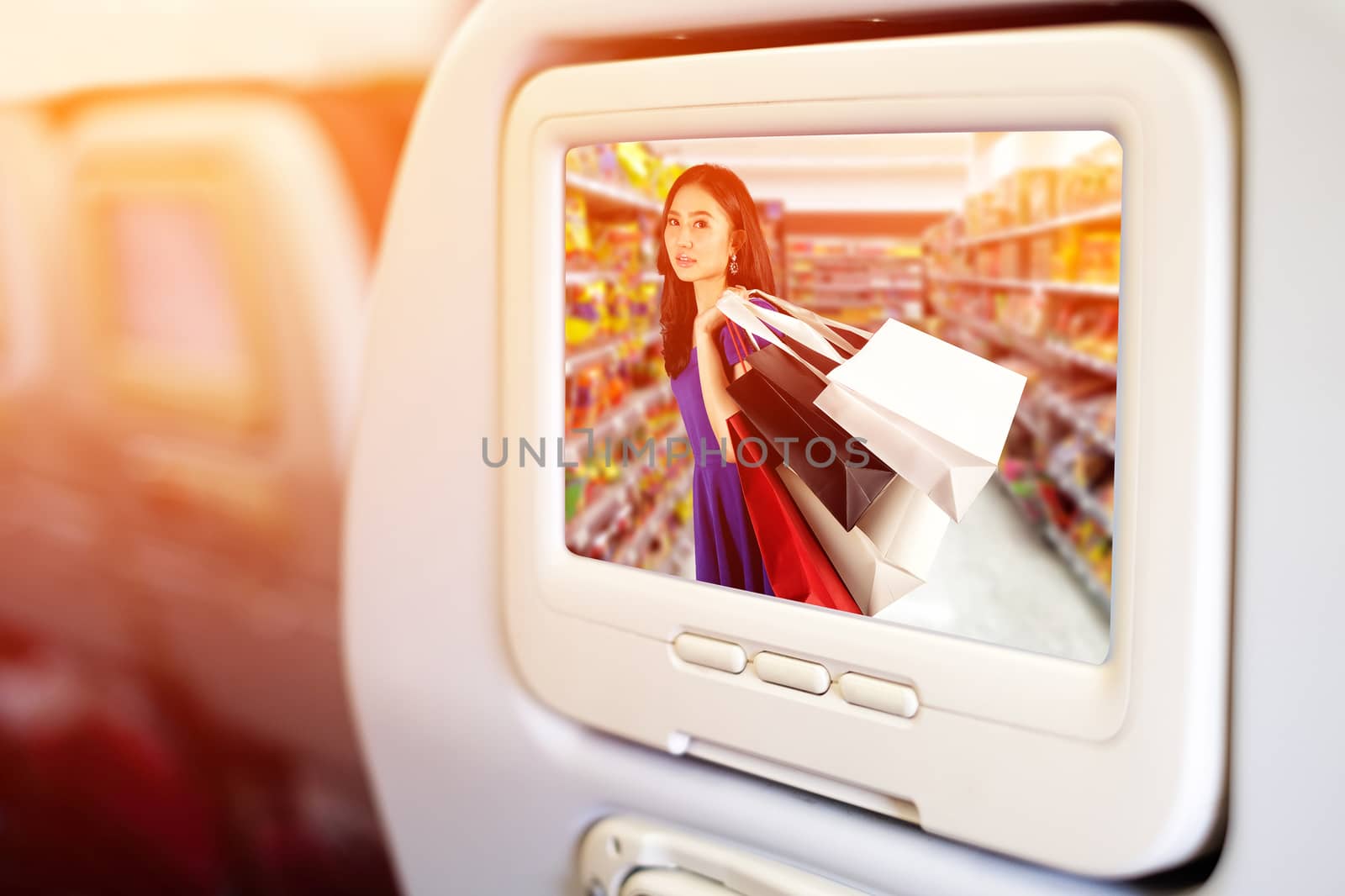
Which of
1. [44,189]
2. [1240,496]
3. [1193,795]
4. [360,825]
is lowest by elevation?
[360,825]

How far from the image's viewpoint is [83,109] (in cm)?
106

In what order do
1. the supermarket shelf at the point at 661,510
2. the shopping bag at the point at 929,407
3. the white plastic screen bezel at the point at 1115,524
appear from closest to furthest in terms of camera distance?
the white plastic screen bezel at the point at 1115,524
the shopping bag at the point at 929,407
the supermarket shelf at the point at 661,510

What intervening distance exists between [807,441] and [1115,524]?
227mm

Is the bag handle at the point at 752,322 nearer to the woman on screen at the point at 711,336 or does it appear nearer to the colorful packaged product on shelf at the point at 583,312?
the woman on screen at the point at 711,336

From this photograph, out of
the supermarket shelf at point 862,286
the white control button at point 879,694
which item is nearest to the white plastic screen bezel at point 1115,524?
the white control button at point 879,694

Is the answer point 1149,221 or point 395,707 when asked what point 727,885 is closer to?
point 395,707

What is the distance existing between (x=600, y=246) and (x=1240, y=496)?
1.72ft

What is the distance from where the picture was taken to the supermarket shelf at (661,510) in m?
0.74

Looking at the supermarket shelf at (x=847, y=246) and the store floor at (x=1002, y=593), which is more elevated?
the supermarket shelf at (x=847, y=246)

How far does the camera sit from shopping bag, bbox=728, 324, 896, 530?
670 mm

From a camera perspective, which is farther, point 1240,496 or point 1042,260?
point 1042,260

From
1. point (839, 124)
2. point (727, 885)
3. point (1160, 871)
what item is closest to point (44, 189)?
point (839, 124)

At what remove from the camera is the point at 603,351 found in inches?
30.5

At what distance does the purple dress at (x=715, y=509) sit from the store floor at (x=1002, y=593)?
4.7 inches
